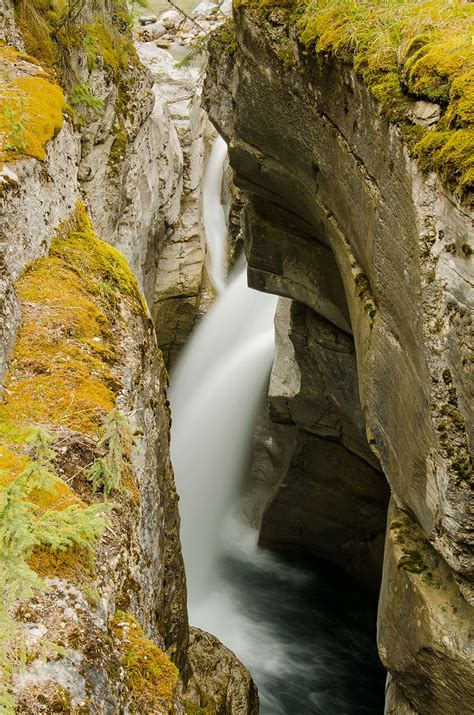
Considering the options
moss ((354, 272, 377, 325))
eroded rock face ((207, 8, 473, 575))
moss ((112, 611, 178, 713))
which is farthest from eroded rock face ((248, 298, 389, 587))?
moss ((112, 611, 178, 713))

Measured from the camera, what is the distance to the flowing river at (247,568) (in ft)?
41.2

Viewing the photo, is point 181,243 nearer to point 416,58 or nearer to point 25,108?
point 25,108

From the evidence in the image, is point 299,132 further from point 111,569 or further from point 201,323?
point 201,323

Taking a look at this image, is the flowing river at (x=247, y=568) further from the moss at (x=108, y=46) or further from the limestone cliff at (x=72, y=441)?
the moss at (x=108, y=46)

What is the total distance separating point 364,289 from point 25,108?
13.7ft

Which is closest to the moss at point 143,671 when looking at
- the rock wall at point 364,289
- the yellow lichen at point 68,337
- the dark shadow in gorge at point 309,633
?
the yellow lichen at point 68,337

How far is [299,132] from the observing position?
8.42 metres

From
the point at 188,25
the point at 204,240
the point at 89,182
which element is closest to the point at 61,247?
the point at 89,182

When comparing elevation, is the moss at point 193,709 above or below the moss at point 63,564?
below

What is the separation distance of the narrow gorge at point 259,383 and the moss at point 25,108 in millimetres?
38

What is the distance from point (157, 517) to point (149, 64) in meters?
17.2

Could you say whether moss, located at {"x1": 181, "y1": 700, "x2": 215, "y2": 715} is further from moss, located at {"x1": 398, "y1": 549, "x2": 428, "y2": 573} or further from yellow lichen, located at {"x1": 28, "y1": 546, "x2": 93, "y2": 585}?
yellow lichen, located at {"x1": 28, "y1": 546, "x2": 93, "y2": 585}

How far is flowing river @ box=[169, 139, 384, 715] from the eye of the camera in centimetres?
1255

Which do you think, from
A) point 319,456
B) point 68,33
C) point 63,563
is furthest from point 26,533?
point 319,456
